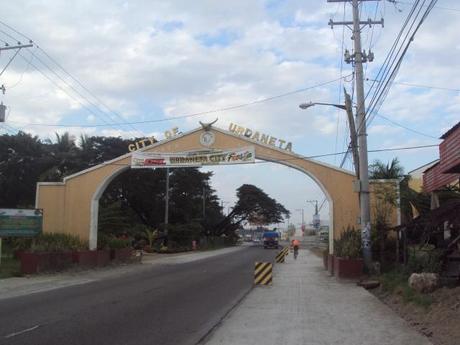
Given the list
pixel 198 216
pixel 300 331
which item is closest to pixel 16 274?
pixel 300 331

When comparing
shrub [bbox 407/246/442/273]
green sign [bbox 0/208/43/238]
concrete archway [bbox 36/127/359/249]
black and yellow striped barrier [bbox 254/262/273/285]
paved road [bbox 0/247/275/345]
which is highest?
concrete archway [bbox 36/127/359/249]

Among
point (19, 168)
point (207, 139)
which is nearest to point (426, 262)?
point (207, 139)

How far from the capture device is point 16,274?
24375 millimetres

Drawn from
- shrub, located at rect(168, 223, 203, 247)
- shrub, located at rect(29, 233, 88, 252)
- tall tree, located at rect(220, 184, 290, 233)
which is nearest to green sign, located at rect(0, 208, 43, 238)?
shrub, located at rect(29, 233, 88, 252)

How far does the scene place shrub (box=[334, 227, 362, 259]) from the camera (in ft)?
76.5

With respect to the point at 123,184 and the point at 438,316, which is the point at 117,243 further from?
the point at 123,184

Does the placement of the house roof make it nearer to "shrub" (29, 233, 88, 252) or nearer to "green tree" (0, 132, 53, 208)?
"shrub" (29, 233, 88, 252)

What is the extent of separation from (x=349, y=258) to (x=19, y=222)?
15.0 meters

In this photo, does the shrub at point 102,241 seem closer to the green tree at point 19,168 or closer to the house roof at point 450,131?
the house roof at point 450,131

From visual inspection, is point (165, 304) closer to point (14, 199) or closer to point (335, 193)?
point (335, 193)

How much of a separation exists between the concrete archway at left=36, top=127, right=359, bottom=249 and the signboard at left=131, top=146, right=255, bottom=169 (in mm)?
293

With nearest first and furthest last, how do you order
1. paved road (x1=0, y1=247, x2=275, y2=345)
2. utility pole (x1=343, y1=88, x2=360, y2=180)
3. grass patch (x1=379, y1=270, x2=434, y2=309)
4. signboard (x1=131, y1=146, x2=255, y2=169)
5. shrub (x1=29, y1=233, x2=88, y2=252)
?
paved road (x1=0, y1=247, x2=275, y2=345) < grass patch (x1=379, y1=270, x2=434, y2=309) < utility pole (x1=343, y1=88, x2=360, y2=180) < shrub (x1=29, y1=233, x2=88, y2=252) < signboard (x1=131, y1=146, x2=255, y2=169)

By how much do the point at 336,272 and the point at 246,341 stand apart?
14.6 m

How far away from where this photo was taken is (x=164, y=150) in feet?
106
